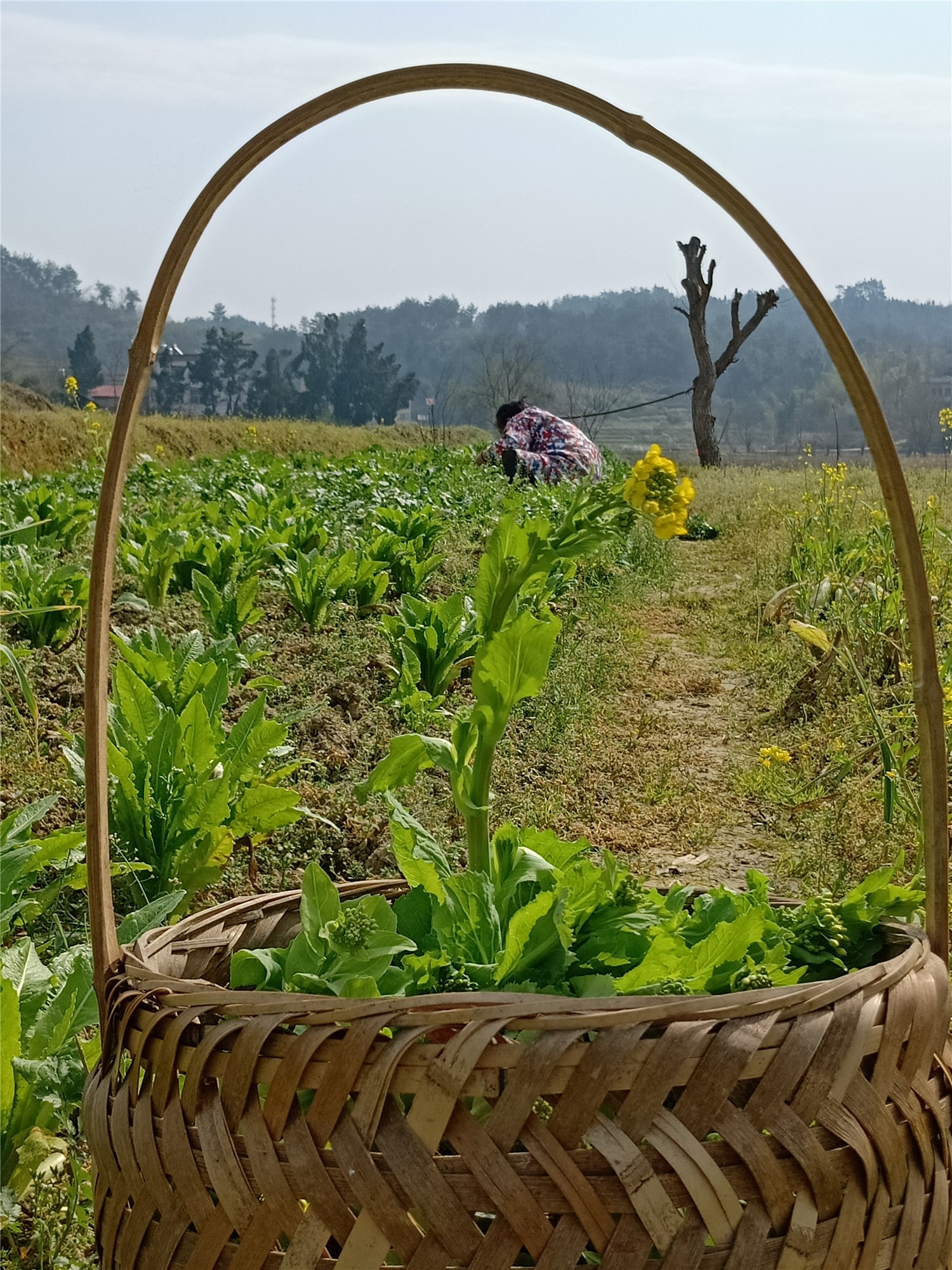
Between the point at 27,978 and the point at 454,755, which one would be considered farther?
the point at 27,978

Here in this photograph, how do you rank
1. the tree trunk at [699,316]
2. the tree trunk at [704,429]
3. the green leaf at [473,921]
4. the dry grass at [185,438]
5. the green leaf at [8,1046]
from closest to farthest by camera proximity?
the green leaf at [473,921] < the green leaf at [8,1046] < the tree trunk at [699,316] < the tree trunk at [704,429] < the dry grass at [185,438]

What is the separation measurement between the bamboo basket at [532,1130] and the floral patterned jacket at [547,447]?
7.89 m

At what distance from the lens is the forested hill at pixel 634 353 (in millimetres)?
5965

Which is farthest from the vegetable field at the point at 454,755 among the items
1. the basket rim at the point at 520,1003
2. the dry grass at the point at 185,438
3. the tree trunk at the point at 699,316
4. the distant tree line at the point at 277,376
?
the distant tree line at the point at 277,376

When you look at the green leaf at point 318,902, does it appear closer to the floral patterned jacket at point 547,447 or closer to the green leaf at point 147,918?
the green leaf at point 147,918

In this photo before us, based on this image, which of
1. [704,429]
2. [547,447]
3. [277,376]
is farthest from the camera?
[277,376]

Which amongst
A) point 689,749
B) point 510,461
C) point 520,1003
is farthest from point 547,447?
point 520,1003

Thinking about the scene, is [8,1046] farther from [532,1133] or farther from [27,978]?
[532,1133]

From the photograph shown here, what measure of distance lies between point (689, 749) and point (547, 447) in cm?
701

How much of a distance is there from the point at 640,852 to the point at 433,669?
107cm

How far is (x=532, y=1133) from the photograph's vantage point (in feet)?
2.48

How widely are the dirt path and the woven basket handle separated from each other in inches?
23.9

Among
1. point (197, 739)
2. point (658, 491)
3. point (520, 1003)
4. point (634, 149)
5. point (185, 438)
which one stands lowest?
point (197, 739)

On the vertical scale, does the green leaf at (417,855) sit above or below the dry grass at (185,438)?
below
